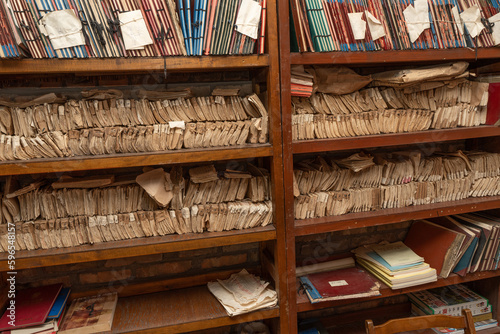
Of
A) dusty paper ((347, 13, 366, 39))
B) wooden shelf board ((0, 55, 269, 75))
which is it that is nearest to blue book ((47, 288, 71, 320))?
wooden shelf board ((0, 55, 269, 75))

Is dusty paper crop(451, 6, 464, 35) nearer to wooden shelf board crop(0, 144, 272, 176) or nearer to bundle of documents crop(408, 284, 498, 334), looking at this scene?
wooden shelf board crop(0, 144, 272, 176)

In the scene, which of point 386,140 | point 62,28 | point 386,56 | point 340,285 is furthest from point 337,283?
point 62,28

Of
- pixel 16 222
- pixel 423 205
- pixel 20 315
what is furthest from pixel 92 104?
pixel 423 205

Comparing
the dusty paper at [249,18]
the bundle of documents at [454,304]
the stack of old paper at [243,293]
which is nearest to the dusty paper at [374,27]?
the dusty paper at [249,18]

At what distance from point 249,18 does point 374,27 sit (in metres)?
0.61

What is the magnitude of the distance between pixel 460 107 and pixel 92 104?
190 cm

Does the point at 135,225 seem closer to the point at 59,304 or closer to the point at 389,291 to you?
the point at 59,304

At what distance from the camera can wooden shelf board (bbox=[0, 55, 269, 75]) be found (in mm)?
1404

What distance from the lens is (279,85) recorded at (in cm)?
163

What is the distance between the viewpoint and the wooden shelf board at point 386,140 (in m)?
1.72

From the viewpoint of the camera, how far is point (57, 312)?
1675 mm

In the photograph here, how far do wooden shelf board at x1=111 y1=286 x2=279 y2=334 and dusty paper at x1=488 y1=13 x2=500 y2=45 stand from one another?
178 cm

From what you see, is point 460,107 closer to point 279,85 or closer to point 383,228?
point 383,228

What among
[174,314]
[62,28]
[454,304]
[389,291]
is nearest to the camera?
[62,28]
